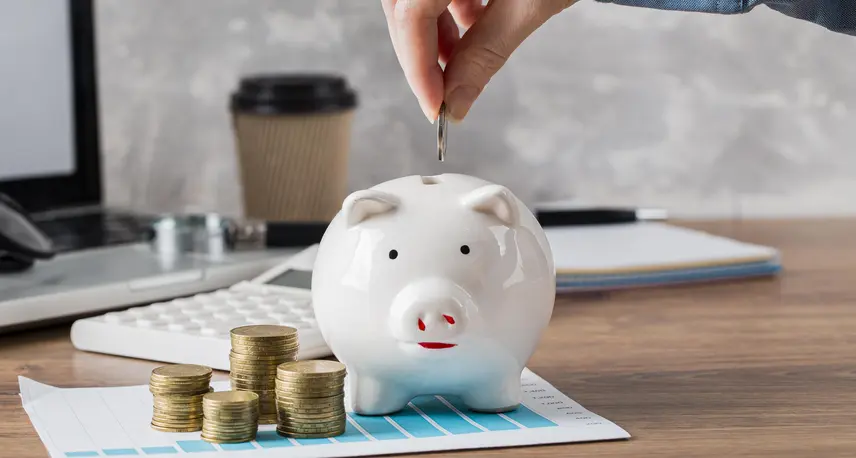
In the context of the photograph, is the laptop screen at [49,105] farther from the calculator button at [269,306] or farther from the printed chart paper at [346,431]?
the printed chart paper at [346,431]

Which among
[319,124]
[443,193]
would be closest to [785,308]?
[443,193]

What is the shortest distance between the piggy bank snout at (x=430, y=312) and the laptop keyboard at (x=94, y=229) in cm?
70

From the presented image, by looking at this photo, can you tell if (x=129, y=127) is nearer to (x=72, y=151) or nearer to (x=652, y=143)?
(x=72, y=151)

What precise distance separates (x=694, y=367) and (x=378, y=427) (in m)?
0.32

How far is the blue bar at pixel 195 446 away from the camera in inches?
28.0

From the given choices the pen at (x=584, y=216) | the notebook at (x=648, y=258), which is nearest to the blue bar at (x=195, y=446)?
the notebook at (x=648, y=258)

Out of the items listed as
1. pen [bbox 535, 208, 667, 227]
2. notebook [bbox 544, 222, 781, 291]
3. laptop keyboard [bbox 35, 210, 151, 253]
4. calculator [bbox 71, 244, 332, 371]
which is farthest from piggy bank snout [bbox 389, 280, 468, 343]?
pen [bbox 535, 208, 667, 227]

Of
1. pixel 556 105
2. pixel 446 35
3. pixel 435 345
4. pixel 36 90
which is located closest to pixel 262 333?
pixel 435 345

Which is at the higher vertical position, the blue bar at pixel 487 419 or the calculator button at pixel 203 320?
the calculator button at pixel 203 320

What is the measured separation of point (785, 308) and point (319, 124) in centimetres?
68

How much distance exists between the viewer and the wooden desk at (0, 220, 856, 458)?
759mm

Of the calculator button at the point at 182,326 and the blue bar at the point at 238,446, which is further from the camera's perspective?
the calculator button at the point at 182,326

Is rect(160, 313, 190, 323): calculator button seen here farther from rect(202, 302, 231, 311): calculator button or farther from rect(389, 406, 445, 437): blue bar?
rect(389, 406, 445, 437): blue bar

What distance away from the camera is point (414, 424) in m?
0.78
